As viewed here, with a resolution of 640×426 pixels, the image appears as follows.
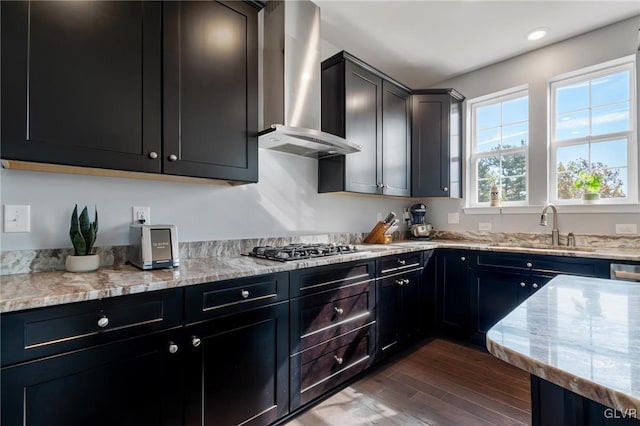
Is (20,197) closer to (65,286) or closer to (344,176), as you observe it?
(65,286)

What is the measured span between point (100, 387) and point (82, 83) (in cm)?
121

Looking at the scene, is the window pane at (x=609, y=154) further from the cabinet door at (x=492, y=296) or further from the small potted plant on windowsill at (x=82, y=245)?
the small potted plant on windowsill at (x=82, y=245)

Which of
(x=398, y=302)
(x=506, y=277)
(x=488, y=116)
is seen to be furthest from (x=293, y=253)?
(x=488, y=116)

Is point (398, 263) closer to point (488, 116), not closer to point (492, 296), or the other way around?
point (492, 296)

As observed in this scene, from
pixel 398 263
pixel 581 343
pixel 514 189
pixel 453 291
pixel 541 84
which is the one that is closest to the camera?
pixel 581 343

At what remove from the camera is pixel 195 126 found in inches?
64.2

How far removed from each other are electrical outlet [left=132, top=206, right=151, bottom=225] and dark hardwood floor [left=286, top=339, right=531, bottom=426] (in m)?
1.41

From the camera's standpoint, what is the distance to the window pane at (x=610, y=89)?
103 inches

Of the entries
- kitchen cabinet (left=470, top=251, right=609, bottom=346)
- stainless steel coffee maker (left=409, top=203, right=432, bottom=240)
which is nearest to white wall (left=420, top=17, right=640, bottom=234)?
stainless steel coffee maker (left=409, top=203, right=432, bottom=240)

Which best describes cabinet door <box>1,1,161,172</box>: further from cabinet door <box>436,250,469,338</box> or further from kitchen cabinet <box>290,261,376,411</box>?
cabinet door <box>436,250,469,338</box>

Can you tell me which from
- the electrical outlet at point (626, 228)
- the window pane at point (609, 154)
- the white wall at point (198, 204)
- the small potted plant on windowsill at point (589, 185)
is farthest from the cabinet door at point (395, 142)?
the electrical outlet at point (626, 228)

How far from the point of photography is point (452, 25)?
2.55 m

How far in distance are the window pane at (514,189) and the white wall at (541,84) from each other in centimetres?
10

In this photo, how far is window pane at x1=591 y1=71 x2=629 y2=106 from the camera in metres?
2.63
